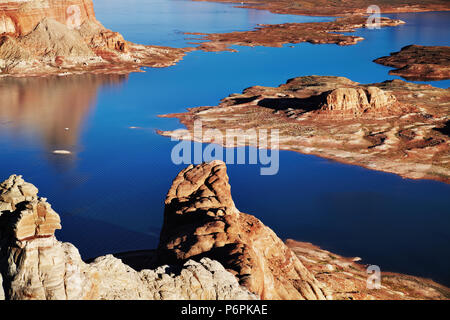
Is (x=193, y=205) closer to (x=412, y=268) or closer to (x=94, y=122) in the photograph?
(x=412, y=268)

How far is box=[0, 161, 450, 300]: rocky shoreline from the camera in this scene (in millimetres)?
13969

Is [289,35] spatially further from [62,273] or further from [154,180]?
[62,273]

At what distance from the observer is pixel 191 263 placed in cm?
1798

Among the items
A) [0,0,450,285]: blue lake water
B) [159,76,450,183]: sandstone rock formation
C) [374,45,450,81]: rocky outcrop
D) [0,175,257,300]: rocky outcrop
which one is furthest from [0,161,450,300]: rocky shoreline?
[374,45,450,81]: rocky outcrop

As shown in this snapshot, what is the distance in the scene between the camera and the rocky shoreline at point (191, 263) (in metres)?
14.0

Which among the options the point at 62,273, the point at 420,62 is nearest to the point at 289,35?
the point at 420,62

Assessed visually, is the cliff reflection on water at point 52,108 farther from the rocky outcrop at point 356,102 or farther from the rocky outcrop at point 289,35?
the rocky outcrop at point 289,35

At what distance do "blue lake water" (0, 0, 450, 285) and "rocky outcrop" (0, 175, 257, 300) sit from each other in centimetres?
1630

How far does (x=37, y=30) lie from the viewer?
315 ft

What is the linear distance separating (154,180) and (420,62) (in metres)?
77.4
